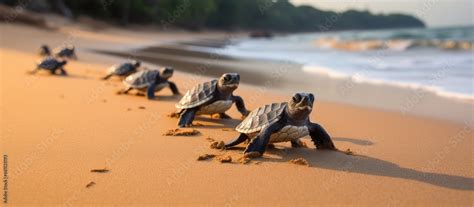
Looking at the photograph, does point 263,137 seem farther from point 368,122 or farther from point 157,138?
point 368,122

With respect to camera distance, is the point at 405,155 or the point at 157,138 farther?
the point at 157,138

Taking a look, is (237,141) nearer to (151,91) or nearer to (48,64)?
(151,91)

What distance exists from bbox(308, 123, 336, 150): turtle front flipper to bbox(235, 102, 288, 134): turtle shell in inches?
16.0

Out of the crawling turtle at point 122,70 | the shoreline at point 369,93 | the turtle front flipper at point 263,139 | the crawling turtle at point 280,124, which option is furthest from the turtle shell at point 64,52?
the turtle front flipper at point 263,139

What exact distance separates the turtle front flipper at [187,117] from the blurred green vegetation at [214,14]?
22.4 metres

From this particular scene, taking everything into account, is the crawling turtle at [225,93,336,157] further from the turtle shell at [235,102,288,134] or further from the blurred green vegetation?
the blurred green vegetation

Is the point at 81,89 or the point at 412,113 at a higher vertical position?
the point at 412,113

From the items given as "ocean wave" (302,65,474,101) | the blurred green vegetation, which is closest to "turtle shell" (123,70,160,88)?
"ocean wave" (302,65,474,101)

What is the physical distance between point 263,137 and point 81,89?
16.7 ft

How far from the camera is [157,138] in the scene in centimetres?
480

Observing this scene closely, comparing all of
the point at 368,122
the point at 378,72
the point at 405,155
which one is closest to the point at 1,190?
the point at 405,155

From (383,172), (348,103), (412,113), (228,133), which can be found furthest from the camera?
(348,103)

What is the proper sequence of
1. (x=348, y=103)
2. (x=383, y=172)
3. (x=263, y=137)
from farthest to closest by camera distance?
1. (x=348, y=103)
2. (x=263, y=137)
3. (x=383, y=172)

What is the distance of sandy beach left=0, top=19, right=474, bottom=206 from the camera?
3143mm
